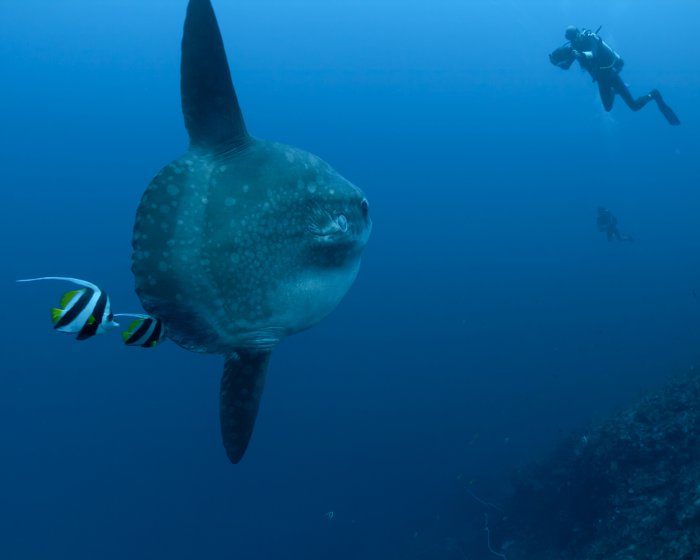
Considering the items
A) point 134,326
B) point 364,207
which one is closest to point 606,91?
point 364,207

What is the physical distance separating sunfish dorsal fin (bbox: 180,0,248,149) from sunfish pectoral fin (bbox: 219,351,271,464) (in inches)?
34.0

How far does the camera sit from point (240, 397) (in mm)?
1927

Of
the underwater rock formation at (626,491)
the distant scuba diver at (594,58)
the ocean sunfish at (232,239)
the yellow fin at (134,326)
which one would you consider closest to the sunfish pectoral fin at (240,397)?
the ocean sunfish at (232,239)

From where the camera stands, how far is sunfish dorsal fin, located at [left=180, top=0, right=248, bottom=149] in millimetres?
1942

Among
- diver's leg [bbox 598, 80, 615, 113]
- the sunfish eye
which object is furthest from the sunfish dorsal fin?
diver's leg [bbox 598, 80, 615, 113]

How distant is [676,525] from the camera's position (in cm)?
568

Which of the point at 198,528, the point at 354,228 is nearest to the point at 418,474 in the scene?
the point at 198,528

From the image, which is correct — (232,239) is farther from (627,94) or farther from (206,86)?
(627,94)

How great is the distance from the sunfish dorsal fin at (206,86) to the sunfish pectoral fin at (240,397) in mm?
863

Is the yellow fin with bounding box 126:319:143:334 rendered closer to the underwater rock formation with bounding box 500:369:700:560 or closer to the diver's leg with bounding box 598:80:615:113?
the underwater rock formation with bounding box 500:369:700:560

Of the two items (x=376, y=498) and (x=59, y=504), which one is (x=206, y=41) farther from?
(x=59, y=504)

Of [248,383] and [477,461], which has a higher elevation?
[248,383]

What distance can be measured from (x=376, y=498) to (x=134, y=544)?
12.2 m

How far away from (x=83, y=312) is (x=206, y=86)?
111 centimetres
